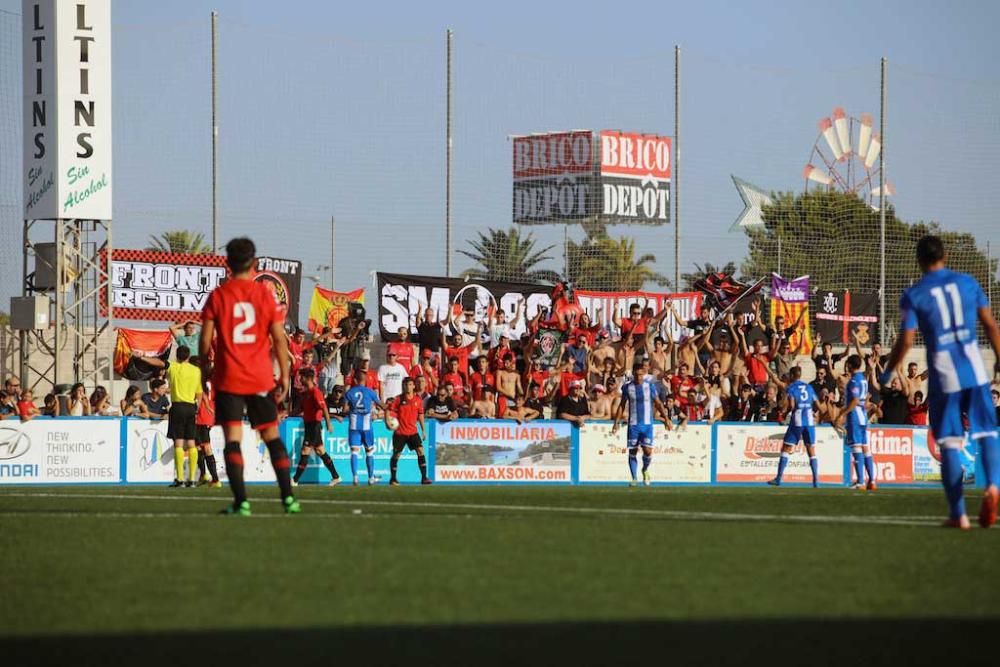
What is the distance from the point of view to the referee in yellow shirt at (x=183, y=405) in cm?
2062

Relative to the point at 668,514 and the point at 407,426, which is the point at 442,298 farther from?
the point at 668,514

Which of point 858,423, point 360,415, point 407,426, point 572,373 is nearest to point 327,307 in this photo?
point 572,373

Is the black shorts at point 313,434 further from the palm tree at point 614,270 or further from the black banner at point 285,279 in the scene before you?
the palm tree at point 614,270

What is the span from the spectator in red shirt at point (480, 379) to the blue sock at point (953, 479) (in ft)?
54.3

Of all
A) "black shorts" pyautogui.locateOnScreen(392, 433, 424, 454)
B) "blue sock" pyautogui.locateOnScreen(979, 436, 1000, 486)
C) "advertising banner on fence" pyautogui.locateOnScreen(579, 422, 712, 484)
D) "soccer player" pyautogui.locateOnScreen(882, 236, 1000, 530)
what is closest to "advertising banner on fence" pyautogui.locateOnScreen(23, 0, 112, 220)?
"black shorts" pyautogui.locateOnScreen(392, 433, 424, 454)

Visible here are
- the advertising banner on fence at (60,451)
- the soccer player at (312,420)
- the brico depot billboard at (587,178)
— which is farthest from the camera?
the brico depot billboard at (587,178)

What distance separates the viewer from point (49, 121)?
1081 inches

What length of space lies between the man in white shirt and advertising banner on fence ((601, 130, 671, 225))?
43.0m

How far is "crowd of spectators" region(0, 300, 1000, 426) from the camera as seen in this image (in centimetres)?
2678

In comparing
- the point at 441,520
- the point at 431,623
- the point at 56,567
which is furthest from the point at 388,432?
the point at 431,623

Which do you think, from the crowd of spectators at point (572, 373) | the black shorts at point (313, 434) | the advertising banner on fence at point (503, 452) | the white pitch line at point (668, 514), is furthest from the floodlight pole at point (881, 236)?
the white pitch line at point (668, 514)

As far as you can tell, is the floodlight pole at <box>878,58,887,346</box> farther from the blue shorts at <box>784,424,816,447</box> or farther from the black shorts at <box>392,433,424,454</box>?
the black shorts at <box>392,433,424,454</box>

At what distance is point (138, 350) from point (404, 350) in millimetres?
6285

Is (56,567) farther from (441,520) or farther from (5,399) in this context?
(5,399)
